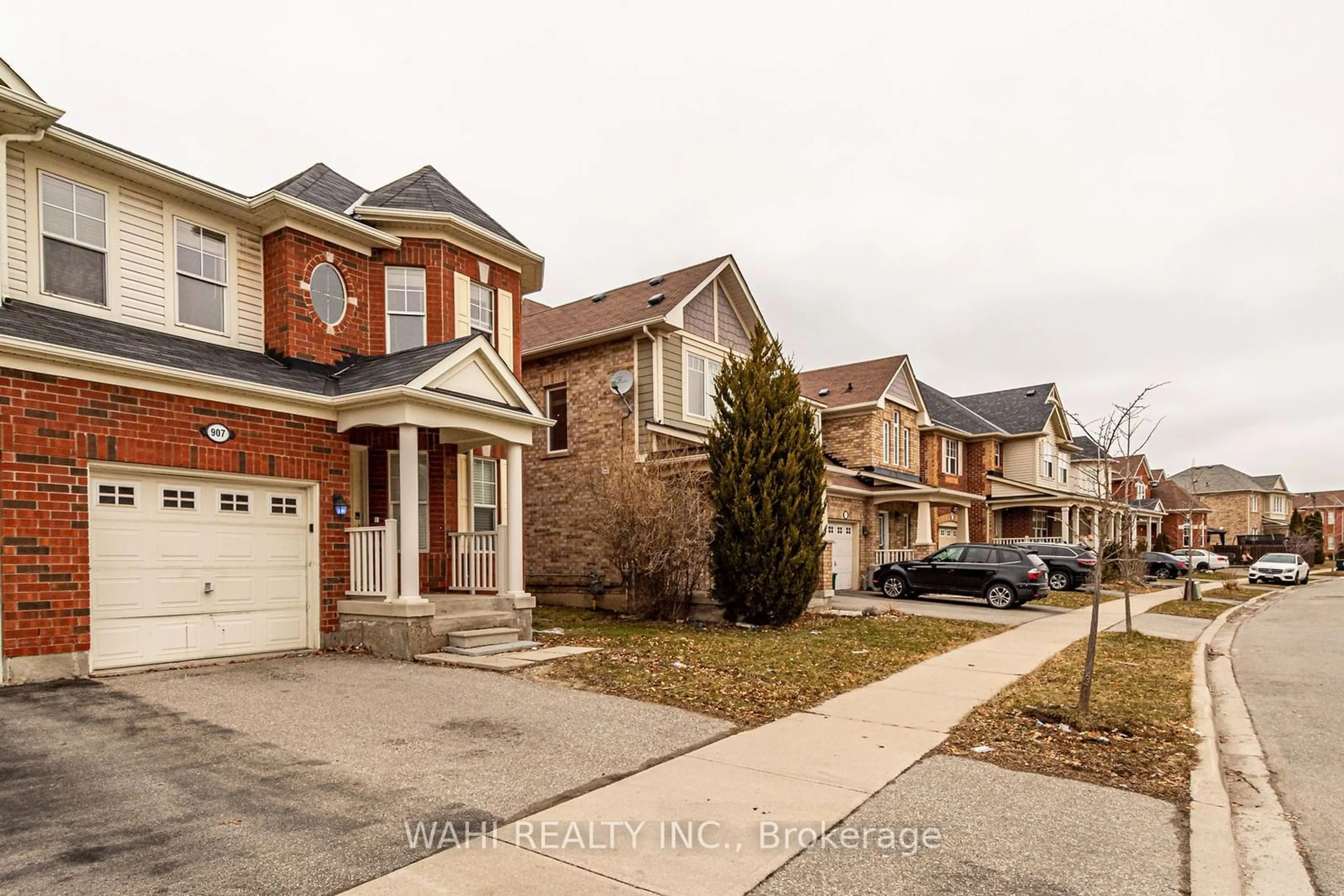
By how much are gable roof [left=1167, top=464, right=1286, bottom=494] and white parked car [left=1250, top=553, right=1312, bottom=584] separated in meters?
32.3

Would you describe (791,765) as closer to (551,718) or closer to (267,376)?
(551,718)

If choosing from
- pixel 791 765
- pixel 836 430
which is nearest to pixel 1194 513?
pixel 836 430

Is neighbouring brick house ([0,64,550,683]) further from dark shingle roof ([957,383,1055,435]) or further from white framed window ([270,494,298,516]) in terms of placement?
dark shingle roof ([957,383,1055,435])

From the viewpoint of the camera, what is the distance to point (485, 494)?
48.5ft

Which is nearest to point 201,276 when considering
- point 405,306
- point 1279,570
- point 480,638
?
point 405,306

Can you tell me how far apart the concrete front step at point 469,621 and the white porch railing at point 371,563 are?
0.72m

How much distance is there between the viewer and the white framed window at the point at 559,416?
19484 mm

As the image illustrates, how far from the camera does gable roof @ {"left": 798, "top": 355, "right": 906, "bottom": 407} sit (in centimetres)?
2855

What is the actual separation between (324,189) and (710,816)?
1252 centimetres

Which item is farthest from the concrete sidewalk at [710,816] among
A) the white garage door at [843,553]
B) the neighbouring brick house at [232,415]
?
the white garage door at [843,553]

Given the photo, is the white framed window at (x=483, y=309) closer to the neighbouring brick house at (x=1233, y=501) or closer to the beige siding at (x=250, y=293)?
the beige siding at (x=250, y=293)

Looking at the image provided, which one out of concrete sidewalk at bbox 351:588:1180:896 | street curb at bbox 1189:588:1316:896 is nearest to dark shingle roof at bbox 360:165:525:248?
concrete sidewalk at bbox 351:588:1180:896

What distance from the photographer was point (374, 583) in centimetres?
1125

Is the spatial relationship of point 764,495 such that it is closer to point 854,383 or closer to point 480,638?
point 480,638
